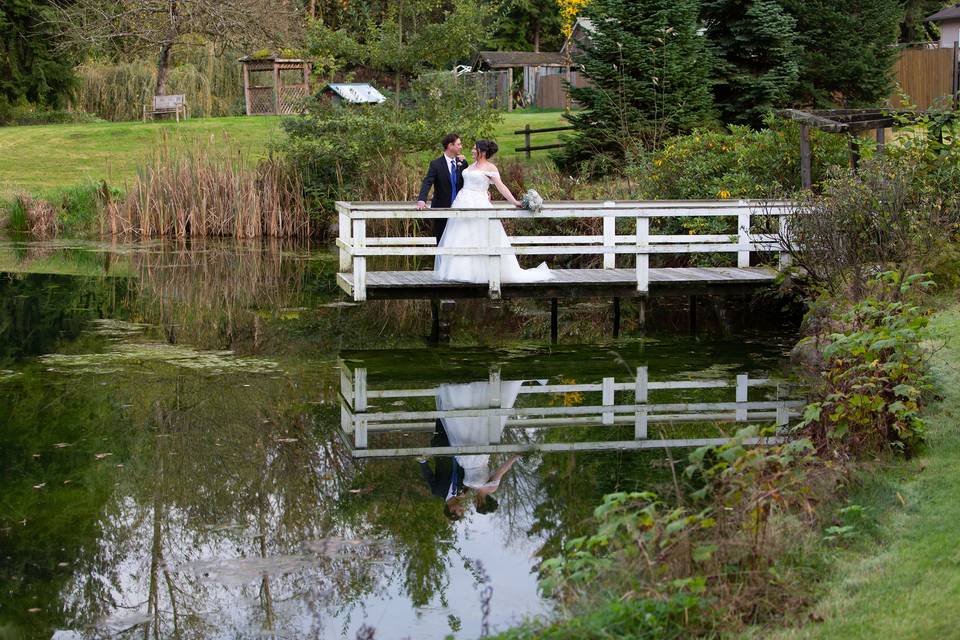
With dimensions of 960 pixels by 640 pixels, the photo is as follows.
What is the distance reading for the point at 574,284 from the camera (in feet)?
52.1

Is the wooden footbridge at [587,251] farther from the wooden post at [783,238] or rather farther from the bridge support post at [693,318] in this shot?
the bridge support post at [693,318]

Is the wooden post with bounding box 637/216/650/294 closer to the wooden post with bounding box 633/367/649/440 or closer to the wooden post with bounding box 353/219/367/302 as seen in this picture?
the wooden post with bounding box 633/367/649/440

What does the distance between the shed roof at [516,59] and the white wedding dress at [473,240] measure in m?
46.4

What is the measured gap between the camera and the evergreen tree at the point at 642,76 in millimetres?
25297

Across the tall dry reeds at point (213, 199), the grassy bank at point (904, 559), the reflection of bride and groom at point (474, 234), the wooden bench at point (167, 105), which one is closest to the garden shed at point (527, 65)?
the wooden bench at point (167, 105)

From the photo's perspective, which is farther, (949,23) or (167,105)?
(949,23)

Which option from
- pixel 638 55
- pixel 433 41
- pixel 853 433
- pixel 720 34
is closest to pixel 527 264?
pixel 638 55

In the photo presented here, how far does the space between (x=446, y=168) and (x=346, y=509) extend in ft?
27.6

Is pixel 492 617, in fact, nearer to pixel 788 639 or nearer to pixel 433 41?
pixel 788 639

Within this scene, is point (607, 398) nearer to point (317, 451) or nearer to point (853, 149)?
point (317, 451)

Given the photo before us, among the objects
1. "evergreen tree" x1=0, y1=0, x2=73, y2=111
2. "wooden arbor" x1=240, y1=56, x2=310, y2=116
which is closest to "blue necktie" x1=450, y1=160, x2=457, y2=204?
"wooden arbor" x1=240, y1=56, x2=310, y2=116

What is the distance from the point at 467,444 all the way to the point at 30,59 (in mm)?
39710

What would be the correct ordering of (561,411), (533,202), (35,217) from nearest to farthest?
(561,411) → (533,202) → (35,217)

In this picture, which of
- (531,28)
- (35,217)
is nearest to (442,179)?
(35,217)
